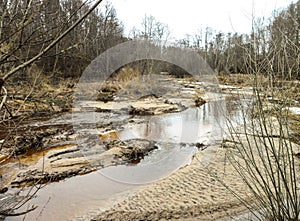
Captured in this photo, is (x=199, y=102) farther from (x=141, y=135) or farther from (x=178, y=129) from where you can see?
(x=141, y=135)

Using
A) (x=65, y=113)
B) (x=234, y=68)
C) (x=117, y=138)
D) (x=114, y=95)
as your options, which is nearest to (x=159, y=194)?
(x=234, y=68)

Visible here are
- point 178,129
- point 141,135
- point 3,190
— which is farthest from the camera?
point 178,129

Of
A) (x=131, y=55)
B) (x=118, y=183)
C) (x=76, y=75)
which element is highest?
(x=131, y=55)

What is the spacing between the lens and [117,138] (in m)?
9.98

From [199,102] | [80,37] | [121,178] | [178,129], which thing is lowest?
[121,178]

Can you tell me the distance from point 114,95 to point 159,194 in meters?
15.3

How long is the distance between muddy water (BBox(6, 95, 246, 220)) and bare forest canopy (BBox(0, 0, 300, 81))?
82 cm

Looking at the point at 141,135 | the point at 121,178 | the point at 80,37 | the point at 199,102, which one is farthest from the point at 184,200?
the point at 199,102

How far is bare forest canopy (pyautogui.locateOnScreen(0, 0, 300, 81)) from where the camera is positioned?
1.36 meters

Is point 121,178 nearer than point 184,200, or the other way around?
point 184,200

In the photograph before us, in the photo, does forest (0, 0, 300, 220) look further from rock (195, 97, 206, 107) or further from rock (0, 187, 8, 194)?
rock (195, 97, 206, 107)

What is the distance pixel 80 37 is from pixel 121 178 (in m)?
4.35

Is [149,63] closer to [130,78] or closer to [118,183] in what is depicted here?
[130,78]

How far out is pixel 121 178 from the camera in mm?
6719
